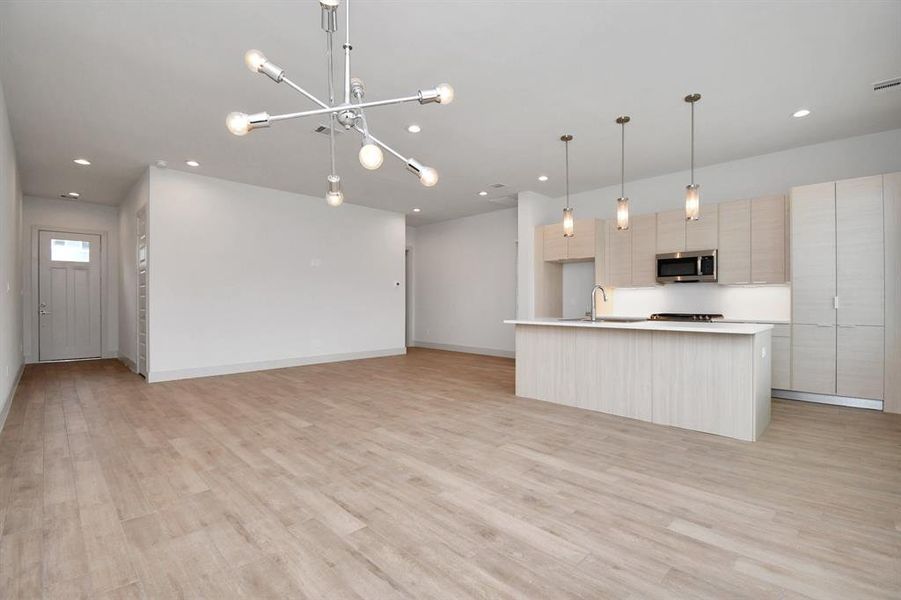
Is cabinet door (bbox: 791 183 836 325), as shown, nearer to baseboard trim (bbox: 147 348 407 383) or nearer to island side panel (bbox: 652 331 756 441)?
island side panel (bbox: 652 331 756 441)

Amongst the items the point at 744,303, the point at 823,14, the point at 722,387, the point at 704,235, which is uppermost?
the point at 823,14

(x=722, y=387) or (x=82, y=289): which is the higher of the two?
(x=82, y=289)

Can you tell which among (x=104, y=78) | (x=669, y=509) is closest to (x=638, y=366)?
(x=669, y=509)

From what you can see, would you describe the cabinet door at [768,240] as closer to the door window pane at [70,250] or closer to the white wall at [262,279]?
the white wall at [262,279]

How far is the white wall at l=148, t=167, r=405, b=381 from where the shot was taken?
5922mm

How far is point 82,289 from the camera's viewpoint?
807 centimetres

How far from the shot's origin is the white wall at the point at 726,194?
Result: 4.80 meters

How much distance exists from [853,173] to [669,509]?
196 inches

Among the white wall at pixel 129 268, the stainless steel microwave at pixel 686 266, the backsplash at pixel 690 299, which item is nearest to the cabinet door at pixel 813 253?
the backsplash at pixel 690 299

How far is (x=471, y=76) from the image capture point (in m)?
3.44

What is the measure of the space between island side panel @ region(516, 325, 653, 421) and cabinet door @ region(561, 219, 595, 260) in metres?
2.32

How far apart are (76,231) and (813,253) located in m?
11.6

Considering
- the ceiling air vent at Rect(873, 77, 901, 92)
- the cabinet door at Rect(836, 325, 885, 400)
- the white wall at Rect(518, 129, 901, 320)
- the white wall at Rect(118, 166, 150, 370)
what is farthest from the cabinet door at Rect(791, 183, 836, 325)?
the white wall at Rect(118, 166, 150, 370)

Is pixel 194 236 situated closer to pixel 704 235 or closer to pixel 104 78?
pixel 104 78
